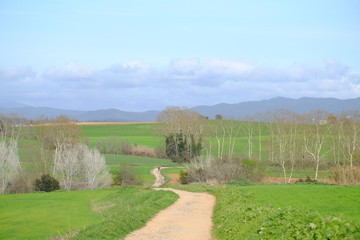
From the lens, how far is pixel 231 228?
16.0 meters

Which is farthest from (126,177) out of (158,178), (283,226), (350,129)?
(283,226)

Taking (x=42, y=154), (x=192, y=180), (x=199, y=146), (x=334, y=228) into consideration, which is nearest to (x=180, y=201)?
(x=334, y=228)

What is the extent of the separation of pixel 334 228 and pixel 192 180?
153 feet

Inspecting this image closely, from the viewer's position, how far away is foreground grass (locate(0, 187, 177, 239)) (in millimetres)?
18562

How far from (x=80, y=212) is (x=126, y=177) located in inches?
1008

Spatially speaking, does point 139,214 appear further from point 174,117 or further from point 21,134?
point 174,117

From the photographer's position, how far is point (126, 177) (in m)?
62.0

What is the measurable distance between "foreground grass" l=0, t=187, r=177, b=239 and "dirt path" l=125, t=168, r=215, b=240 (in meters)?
0.52

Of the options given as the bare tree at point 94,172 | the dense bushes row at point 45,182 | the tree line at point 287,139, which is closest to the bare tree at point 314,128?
the tree line at point 287,139

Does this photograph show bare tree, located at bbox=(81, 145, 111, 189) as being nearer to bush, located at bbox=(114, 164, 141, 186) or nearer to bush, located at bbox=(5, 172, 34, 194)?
bush, located at bbox=(114, 164, 141, 186)

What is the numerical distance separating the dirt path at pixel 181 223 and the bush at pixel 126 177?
34.0m

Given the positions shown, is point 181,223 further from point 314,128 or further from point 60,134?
point 60,134

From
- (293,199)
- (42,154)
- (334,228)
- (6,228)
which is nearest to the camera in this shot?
(334,228)

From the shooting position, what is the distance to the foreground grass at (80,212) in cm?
1856
